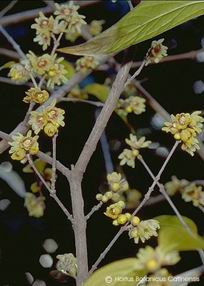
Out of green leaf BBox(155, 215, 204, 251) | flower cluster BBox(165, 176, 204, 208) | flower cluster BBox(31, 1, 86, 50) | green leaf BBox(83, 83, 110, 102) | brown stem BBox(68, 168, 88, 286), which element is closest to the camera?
green leaf BBox(155, 215, 204, 251)

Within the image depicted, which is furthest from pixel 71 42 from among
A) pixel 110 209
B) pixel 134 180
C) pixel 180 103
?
pixel 110 209

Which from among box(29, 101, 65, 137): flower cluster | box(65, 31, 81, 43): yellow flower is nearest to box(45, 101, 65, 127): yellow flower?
box(29, 101, 65, 137): flower cluster

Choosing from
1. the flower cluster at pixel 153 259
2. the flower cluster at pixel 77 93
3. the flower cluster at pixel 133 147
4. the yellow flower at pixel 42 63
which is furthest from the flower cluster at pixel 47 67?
the flower cluster at pixel 153 259

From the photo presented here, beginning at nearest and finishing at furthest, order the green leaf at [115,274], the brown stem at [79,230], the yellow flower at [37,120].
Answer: the green leaf at [115,274] < the brown stem at [79,230] < the yellow flower at [37,120]

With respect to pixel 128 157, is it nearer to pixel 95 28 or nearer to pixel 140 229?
pixel 140 229

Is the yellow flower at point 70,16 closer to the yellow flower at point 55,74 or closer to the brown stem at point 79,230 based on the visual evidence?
the yellow flower at point 55,74

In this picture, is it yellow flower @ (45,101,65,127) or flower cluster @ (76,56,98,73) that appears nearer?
yellow flower @ (45,101,65,127)

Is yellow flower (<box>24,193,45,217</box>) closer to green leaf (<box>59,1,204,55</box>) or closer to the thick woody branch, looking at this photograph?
the thick woody branch
